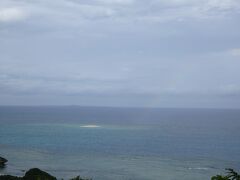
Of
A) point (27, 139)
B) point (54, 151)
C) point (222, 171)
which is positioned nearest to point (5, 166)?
point (54, 151)

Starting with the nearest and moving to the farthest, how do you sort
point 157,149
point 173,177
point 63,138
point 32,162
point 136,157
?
point 173,177 < point 32,162 < point 136,157 < point 157,149 < point 63,138

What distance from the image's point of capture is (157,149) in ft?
429

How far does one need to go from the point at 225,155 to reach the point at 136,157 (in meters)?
27.2

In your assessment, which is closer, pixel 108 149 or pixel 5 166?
pixel 5 166

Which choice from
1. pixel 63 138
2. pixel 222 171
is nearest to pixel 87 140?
pixel 63 138

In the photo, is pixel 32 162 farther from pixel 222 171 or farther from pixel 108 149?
pixel 222 171

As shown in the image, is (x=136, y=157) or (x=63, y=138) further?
(x=63, y=138)

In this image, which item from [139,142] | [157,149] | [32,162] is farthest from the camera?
[139,142]

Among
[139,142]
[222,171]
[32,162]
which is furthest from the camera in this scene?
[139,142]

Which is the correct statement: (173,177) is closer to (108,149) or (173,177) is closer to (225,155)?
(225,155)

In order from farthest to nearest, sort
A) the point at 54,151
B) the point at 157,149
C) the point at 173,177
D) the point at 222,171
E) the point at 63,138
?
1. the point at 63,138
2. the point at 157,149
3. the point at 54,151
4. the point at 222,171
5. the point at 173,177

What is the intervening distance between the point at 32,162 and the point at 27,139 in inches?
2160

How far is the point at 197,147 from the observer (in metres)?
136

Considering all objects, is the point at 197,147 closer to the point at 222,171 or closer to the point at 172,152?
the point at 172,152
